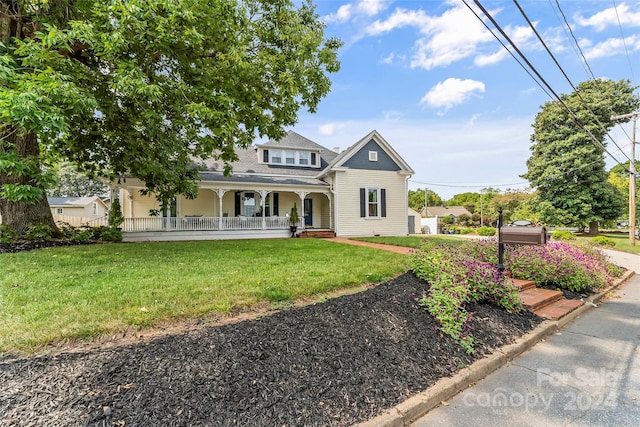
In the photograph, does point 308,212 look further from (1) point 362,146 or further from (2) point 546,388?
(2) point 546,388

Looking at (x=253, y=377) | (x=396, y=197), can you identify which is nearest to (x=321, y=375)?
(x=253, y=377)

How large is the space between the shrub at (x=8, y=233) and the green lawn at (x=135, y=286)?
2.07 meters

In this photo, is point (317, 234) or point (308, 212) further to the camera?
point (308, 212)

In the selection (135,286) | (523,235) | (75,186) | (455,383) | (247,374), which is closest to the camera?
(247,374)

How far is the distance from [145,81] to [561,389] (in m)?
8.42

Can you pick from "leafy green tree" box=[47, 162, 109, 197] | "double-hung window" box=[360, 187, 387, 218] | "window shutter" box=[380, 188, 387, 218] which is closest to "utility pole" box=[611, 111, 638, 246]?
"window shutter" box=[380, 188, 387, 218]

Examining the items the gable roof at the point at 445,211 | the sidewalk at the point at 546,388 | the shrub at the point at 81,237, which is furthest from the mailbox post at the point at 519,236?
the gable roof at the point at 445,211

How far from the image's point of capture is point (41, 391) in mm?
1960

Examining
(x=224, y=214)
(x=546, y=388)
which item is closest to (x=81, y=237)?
(x=224, y=214)

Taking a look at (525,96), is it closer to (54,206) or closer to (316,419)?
(316,419)

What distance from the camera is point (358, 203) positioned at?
16.7 meters

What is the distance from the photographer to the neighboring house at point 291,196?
14.9 meters

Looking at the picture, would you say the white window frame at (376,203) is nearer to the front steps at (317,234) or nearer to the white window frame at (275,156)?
the front steps at (317,234)

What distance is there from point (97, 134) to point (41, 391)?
7.71 m
